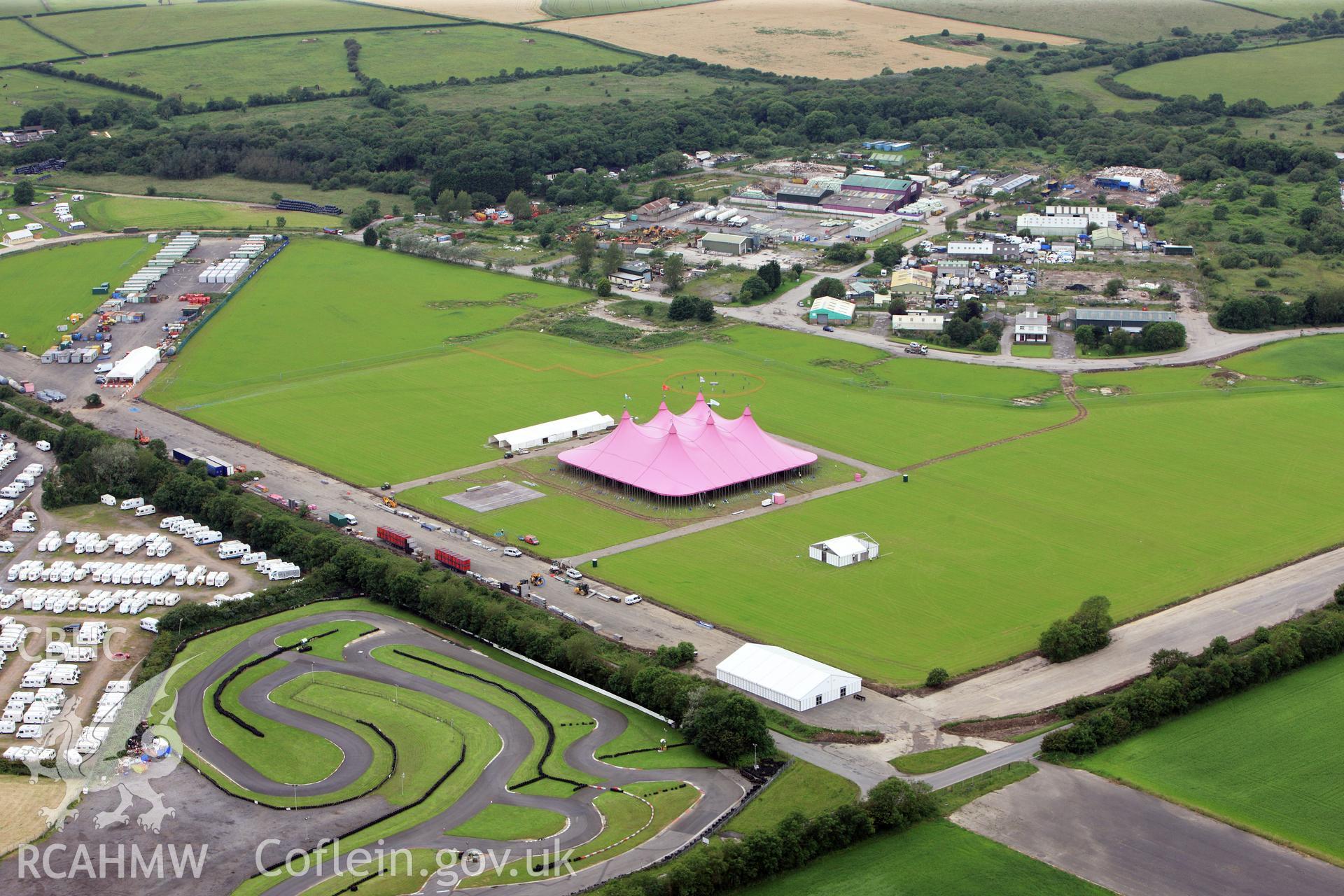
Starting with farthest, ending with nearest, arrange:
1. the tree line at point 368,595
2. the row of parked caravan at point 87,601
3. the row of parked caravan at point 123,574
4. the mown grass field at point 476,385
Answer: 1. the mown grass field at point 476,385
2. the row of parked caravan at point 123,574
3. the row of parked caravan at point 87,601
4. the tree line at point 368,595

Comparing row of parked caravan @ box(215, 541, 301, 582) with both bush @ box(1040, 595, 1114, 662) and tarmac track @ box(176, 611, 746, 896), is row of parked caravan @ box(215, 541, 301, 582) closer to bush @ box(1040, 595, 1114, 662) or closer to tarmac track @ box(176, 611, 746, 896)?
tarmac track @ box(176, 611, 746, 896)

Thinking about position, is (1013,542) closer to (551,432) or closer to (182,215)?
(551,432)

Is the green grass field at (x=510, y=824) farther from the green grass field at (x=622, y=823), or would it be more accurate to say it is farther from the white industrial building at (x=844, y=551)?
the white industrial building at (x=844, y=551)

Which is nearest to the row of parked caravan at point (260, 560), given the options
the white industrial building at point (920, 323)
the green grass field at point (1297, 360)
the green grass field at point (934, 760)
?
the green grass field at point (934, 760)

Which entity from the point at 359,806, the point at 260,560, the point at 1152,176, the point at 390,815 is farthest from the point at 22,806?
the point at 1152,176

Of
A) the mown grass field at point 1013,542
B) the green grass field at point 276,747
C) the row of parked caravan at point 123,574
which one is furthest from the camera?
the row of parked caravan at point 123,574

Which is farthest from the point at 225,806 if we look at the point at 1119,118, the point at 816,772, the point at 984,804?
the point at 1119,118
